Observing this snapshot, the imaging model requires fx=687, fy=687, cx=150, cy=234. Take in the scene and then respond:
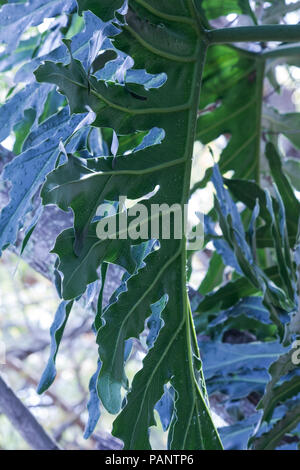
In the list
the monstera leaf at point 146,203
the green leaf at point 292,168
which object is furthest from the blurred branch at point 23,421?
the green leaf at point 292,168

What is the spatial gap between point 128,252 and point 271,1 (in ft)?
2.59

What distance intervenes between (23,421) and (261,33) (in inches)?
31.6

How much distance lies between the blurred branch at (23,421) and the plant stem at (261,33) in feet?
2.39

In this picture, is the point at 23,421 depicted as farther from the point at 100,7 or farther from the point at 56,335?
the point at 100,7

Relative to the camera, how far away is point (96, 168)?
722 mm

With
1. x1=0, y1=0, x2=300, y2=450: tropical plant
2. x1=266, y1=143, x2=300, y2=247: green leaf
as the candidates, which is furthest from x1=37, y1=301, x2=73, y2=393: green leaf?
x1=266, y1=143, x2=300, y2=247: green leaf

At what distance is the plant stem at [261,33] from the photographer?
87cm

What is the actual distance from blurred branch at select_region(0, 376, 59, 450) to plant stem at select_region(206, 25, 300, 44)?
2.39 ft

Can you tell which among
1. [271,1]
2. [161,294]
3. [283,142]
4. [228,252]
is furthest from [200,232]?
[283,142]

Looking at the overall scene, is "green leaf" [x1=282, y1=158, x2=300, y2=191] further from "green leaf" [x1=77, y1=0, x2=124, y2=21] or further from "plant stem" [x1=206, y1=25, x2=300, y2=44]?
"green leaf" [x1=77, y1=0, x2=124, y2=21]

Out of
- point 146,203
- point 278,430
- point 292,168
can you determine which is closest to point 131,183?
point 146,203

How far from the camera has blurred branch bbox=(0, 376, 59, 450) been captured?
4.07 ft

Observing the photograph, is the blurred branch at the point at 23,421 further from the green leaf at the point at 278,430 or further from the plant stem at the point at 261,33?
the plant stem at the point at 261,33
